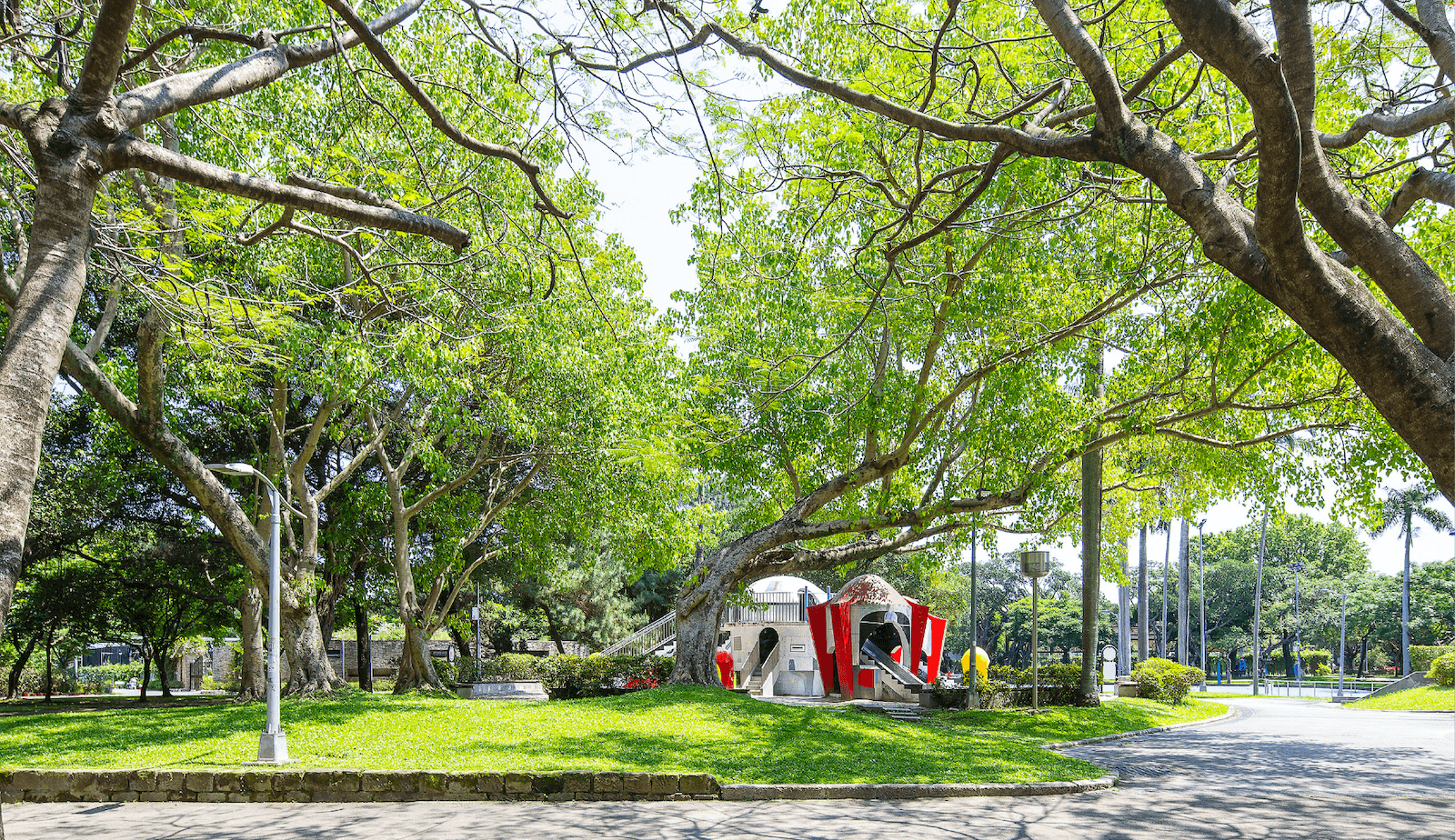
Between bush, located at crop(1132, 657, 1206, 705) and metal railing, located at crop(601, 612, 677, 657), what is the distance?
15.7 m

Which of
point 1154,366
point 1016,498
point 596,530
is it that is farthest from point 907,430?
point 596,530

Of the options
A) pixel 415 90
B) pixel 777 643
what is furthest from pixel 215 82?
pixel 777 643

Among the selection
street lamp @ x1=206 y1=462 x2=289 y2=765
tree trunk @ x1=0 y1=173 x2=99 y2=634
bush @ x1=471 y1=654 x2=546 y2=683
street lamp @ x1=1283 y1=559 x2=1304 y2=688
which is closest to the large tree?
tree trunk @ x1=0 y1=173 x2=99 y2=634

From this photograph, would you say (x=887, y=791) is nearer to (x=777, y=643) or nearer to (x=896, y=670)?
(x=896, y=670)

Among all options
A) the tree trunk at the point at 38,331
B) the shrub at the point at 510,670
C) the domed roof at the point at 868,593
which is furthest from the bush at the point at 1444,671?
the tree trunk at the point at 38,331

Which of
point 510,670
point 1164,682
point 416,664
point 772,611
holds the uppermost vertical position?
point 772,611

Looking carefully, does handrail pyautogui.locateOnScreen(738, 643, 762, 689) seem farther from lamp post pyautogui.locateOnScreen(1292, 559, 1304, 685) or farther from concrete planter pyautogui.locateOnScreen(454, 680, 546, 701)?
lamp post pyautogui.locateOnScreen(1292, 559, 1304, 685)

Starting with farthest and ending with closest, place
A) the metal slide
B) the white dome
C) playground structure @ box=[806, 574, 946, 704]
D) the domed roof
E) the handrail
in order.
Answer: the white dome
the handrail
playground structure @ box=[806, 574, 946, 704]
the metal slide
the domed roof

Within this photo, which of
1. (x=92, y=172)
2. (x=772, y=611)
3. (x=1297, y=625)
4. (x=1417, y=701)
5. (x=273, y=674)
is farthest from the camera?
(x=1297, y=625)

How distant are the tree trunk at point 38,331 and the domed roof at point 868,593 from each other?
21834 mm

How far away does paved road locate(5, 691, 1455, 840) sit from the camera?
8312 millimetres

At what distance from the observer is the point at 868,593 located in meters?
25.0

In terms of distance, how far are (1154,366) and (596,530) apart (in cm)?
1376

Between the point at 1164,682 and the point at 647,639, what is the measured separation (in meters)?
17.8
